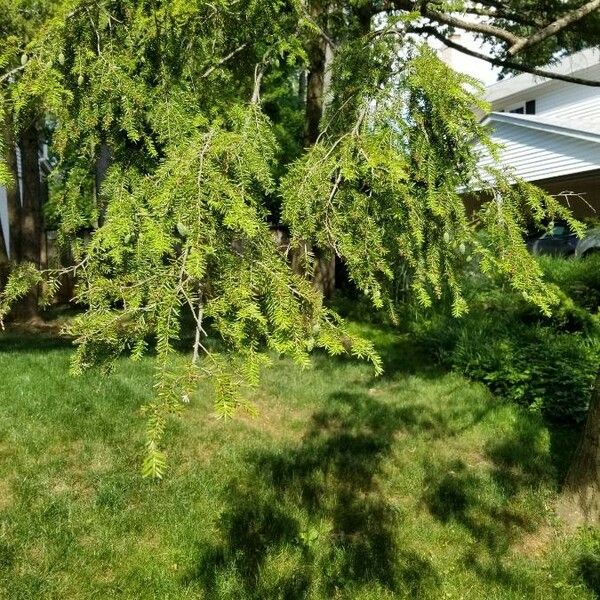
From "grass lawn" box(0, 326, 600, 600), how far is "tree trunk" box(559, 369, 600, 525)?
7.1 inches

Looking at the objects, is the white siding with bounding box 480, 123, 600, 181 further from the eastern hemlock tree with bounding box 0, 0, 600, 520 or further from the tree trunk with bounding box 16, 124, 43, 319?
the eastern hemlock tree with bounding box 0, 0, 600, 520

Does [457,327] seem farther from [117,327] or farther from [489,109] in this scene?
[117,327]

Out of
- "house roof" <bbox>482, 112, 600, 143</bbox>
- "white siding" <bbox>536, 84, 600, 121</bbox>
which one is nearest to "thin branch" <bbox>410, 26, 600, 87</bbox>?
"house roof" <bbox>482, 112, 600, 143</bbox>

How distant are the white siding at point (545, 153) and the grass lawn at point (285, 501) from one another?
10.9 metres

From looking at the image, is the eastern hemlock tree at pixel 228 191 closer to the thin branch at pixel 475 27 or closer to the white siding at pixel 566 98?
the thin branch at pixel 475 27

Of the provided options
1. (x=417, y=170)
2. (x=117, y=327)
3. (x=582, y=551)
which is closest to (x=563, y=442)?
(x=582, y=551)

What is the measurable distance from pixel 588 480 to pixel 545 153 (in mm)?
13617

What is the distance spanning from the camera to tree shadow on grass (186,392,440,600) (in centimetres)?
360

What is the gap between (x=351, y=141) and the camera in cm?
228

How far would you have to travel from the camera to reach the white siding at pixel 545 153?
15.1 meters

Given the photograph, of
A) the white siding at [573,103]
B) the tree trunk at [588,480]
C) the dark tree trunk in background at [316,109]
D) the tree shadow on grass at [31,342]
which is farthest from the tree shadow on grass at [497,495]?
the white siding at [573,103]

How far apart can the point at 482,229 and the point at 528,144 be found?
50.9 feet

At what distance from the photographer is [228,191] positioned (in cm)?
179

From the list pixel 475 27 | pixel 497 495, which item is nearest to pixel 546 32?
pixel 475 27
